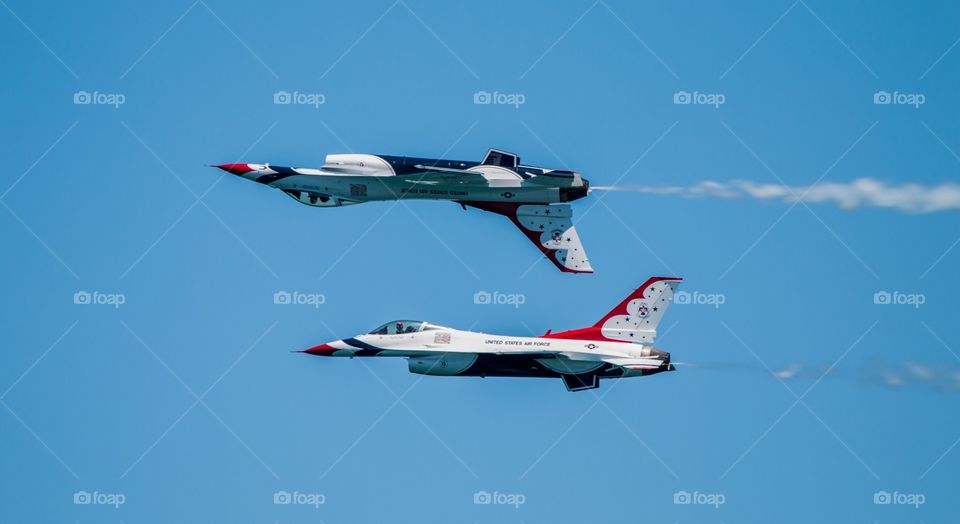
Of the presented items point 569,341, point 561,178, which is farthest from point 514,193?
point 569,341

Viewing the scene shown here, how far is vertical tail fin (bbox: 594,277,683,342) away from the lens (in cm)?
6781

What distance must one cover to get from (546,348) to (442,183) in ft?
24.3

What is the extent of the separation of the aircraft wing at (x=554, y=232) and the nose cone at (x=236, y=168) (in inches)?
340

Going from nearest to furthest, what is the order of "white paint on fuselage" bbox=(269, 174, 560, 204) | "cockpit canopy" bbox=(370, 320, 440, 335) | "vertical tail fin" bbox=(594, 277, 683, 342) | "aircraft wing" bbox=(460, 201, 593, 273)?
"vertical tail fin" bbox=(594, 277, 683, 342) < "cockpit canopy" bbox=(370, 320, 440, 335) < "white paint on fuselage" bbox=(269, 174, 560, 204) < "aircraft wing" bbox=(460, 201, 593, 273)

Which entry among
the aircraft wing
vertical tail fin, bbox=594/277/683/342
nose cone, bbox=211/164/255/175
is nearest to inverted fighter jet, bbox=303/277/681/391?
vertical tail fin, bbox=594/277/683/342

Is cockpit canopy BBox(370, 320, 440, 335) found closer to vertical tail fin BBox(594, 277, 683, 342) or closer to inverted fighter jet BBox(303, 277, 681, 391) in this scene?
inverted fighter jet BBox(303, 277, 681, 391)

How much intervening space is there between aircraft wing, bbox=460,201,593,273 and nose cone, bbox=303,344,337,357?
7627 mm

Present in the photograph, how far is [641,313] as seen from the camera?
68.1 meters

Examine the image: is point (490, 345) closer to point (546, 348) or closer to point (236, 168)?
point (546, 348)

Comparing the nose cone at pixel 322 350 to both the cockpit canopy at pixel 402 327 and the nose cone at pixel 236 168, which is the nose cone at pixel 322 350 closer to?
the cockpit canopy at pixel 402 327

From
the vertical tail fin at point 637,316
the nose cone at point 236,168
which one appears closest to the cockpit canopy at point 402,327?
the vertical tail fin at point 637,316

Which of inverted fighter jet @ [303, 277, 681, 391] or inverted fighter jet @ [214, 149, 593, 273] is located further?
inverted fighter jet @ [214, 149, 593, 273]

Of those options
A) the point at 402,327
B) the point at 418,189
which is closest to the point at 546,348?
the point at 402,327

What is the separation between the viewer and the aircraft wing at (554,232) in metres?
70.8
